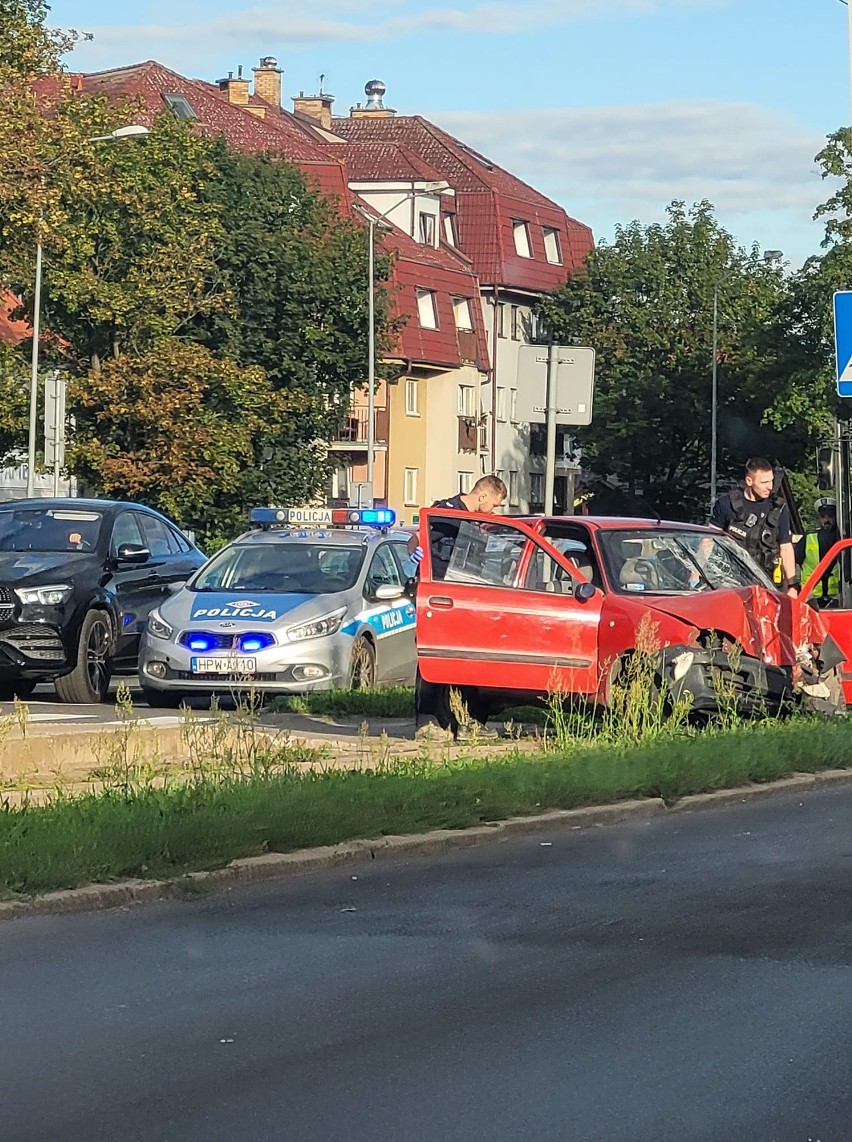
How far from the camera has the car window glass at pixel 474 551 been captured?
15.1 meters

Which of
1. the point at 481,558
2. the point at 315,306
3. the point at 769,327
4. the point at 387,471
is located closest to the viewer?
the point at 481,558

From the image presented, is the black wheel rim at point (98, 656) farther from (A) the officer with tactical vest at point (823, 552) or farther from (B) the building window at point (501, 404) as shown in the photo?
(B) the building window at point (501, 404)

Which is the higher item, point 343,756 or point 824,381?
point 824,381

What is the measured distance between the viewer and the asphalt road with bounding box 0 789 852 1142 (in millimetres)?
5684

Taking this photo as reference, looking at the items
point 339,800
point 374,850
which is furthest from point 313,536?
point 374,850

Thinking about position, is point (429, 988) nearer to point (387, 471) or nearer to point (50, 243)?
point (50, 243)

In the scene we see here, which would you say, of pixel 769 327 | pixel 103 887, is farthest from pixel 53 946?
pixel 769 327

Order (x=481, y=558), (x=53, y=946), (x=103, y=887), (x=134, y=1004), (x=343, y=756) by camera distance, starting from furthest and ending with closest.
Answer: (x=481, y=558) < (x=343, y=756) < (x=103, y=887) < (x=53, y=946) < (x=134, y=1004)

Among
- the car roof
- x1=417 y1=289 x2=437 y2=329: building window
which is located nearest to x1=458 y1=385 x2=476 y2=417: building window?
x1=417 y1=289 x2=437 y2=329: building window

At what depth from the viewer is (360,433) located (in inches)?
3292

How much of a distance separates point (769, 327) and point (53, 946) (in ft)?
245

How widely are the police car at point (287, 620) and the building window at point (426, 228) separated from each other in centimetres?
6830

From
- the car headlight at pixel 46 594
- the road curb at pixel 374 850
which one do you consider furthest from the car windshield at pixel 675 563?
the car headlight at pixel 46 594

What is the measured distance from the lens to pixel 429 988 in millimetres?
7344
